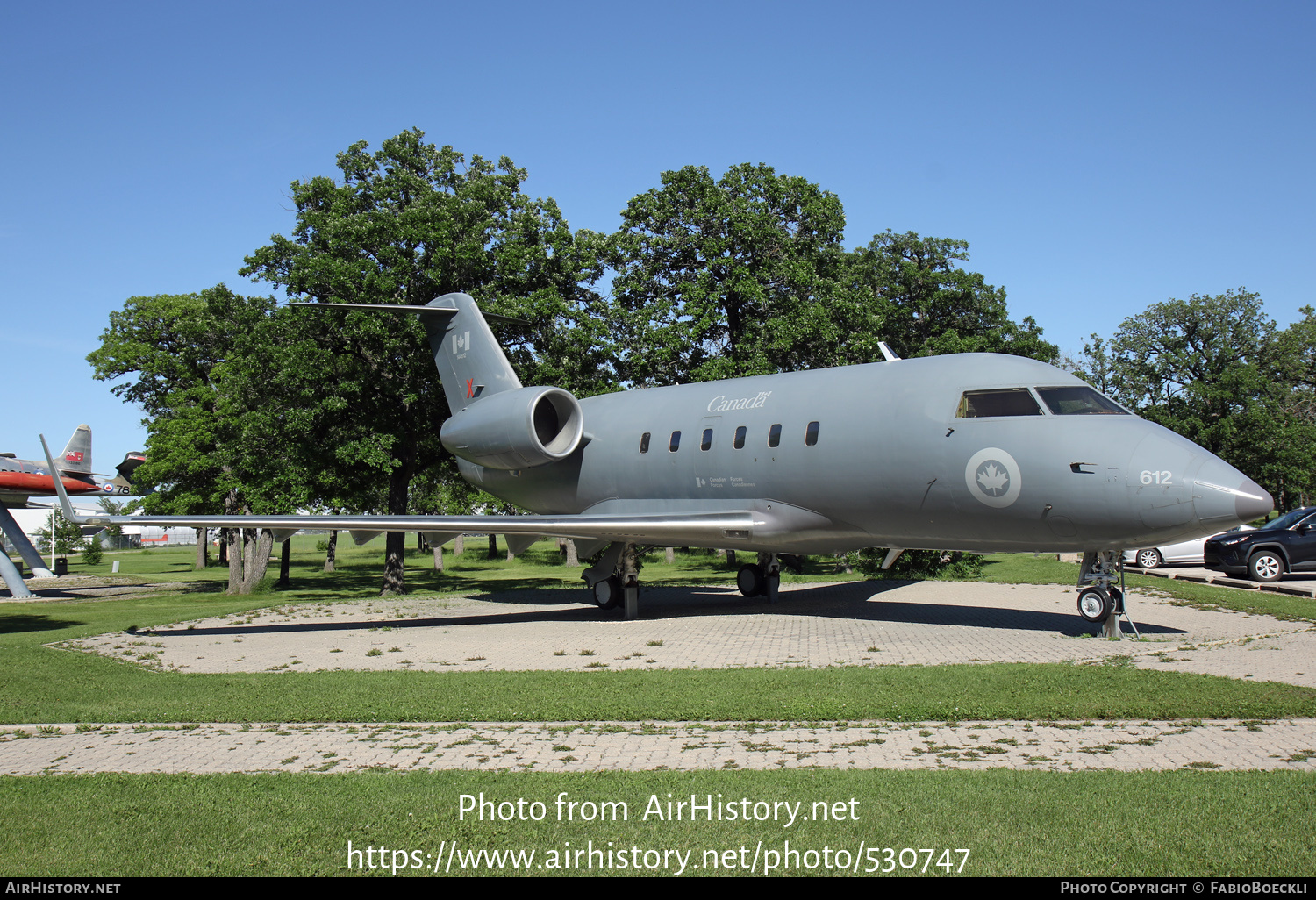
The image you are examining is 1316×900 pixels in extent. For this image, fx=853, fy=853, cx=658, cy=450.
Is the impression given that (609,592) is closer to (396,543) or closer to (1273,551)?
(396,543)

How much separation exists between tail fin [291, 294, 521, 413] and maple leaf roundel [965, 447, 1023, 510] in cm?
1077

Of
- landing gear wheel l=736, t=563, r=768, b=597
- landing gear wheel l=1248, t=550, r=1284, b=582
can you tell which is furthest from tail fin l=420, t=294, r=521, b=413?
landing gear wheel l=1248, t=550, r=1284, b=582

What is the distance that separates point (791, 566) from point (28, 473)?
27.0 metres

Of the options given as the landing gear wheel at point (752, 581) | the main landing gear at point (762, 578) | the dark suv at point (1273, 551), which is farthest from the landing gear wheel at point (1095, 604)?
the dark suv at point (1273, 551)

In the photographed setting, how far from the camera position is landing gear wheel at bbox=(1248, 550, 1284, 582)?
20.8 m

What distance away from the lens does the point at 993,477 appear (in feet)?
37.1

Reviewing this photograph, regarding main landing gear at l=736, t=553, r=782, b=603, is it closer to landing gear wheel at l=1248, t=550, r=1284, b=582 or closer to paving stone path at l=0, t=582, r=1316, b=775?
paving stone path at l=0, t=582, r=1316, b=775

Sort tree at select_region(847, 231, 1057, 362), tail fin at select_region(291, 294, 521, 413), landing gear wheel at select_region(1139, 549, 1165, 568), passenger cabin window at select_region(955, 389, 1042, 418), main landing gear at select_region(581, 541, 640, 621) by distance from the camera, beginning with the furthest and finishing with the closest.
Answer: tree at select_region(847, 231, 1057, 362), landing gear wheel at select_region(1139, 549, 1165, 568), tail fin at select_region(291, 294, 521, 413), main landing gear at select_region(581, 541, 640, 621), passenger cabin window at select_region(955, 389, 1042, 418)

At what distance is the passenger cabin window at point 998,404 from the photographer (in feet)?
37.5

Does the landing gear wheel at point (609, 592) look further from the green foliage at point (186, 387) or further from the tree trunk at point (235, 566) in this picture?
the tree trunk at point (235, 566)

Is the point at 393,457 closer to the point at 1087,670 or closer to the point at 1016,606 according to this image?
the point at 1016,606

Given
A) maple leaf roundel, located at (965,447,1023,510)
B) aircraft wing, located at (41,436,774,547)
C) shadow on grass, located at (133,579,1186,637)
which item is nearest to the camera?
maple leaf roundel, located at (965,447,1023,510)
